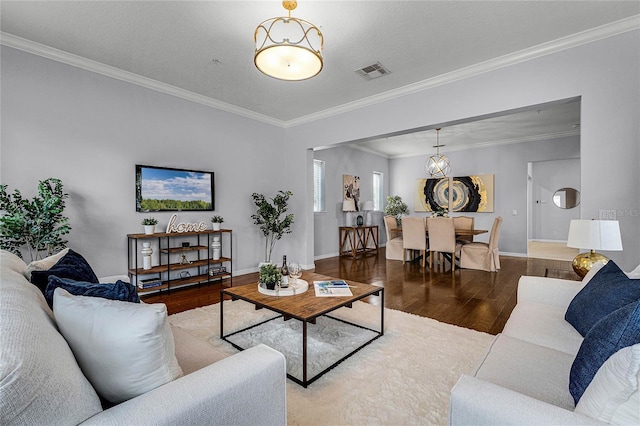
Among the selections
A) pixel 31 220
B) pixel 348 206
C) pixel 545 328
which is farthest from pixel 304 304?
pixel 348 206

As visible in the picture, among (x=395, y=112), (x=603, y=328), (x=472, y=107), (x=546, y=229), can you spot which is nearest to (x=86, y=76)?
(x=395, y=112)

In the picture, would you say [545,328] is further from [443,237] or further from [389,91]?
[443,237]

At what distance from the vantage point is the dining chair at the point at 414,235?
5.95 m

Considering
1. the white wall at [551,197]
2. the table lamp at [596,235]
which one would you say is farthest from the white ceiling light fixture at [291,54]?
the white wall at [551,197]

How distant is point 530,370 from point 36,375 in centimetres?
173

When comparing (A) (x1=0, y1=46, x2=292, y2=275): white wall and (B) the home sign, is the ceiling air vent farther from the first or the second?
(B) the home sign

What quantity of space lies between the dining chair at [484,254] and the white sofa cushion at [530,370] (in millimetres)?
4233

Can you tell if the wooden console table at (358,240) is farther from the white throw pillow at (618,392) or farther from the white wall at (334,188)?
the white throw pillow at (618,392)

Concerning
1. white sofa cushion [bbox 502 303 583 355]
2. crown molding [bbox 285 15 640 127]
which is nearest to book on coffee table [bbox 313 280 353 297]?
white sofa cushion [bbox 502 303 583 355]

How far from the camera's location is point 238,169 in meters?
5.11

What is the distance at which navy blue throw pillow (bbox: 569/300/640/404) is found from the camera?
0.94 metres

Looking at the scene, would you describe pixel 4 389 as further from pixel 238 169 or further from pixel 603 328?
pixel 238 169

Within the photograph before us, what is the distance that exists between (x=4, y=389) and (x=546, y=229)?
1110 centimetres

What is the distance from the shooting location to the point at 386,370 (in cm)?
211
